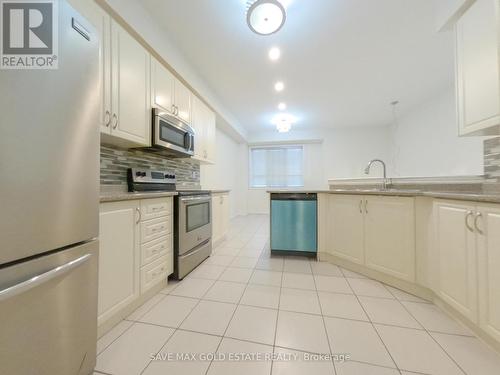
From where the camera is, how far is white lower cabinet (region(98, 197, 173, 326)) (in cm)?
124

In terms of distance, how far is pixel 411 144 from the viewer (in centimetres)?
494

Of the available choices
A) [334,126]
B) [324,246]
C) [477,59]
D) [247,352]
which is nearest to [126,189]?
[247,352]

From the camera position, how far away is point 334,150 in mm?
6320

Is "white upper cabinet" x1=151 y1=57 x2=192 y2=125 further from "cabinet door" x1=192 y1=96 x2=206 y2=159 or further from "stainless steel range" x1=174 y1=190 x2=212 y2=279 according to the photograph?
"stainless steel range" x1=174 y1=190 x2=212 y2=279

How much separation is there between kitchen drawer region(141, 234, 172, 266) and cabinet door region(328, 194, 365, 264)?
6.00 feet

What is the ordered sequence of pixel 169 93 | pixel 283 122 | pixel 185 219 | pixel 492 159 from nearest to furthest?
1. pixel 492 159
2. pixel 185 219
3. pixel 169 93
4. pixel 283 122

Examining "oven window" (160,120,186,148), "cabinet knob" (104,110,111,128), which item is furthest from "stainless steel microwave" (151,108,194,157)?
"cabinet knob" (104,110,111,128)

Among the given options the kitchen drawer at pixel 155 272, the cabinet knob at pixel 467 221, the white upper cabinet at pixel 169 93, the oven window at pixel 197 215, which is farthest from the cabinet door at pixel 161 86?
the cabinet knob at pixel 467 221

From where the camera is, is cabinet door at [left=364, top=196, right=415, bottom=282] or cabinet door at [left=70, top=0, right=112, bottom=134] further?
cabinet door at [left=364, top=196, right=415, bottom=282]

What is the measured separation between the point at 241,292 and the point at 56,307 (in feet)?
4.30

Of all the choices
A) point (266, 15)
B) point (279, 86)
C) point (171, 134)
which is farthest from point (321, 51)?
point (171, 134)

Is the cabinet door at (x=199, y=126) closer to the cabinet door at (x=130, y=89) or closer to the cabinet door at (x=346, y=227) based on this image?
the cabinet door at (x=130, y=89)

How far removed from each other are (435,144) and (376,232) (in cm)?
356

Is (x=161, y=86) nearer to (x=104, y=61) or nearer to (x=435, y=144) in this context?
(x=104, y=61)
